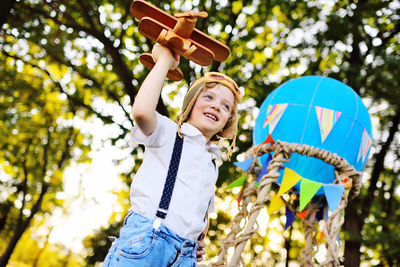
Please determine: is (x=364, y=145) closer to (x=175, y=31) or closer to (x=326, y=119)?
(x=326, y=119)

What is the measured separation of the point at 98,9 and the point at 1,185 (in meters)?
11.4

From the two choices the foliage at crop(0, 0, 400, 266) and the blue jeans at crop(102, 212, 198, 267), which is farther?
the foliage at crop(0, 0, 400, 266)

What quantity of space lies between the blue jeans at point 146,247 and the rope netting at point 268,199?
140cm

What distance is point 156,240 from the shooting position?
1575 mm

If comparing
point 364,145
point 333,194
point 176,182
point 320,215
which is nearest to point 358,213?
point 320,215

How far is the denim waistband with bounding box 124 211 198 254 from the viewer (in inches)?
62.9

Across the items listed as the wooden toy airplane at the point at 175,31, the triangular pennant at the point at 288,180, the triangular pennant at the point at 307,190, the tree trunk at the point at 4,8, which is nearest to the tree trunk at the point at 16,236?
the tree trunk at the point at 4,8

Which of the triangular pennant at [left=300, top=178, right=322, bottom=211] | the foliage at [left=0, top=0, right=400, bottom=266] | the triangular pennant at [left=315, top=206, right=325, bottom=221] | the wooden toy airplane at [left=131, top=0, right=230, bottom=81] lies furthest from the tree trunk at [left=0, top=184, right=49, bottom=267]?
the wooden toy airplane at [left=131, top=0, right=230, bottom=81]

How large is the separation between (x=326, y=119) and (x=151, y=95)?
2.40 metres

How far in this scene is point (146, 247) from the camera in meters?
1.55

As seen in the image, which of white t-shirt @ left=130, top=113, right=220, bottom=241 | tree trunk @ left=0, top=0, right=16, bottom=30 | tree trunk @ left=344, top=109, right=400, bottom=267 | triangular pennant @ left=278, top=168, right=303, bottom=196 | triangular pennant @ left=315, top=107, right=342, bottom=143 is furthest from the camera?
tree trunk @ left=344, top=109, right=400, bottom=267

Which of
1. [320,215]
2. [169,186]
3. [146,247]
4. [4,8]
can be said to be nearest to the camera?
[146,247]

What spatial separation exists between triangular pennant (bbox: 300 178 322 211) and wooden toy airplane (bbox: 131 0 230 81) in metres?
1.88

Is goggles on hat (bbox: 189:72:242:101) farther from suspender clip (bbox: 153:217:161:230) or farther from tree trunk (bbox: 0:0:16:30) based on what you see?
tree trunk (bbox: 0:0:16:30)
